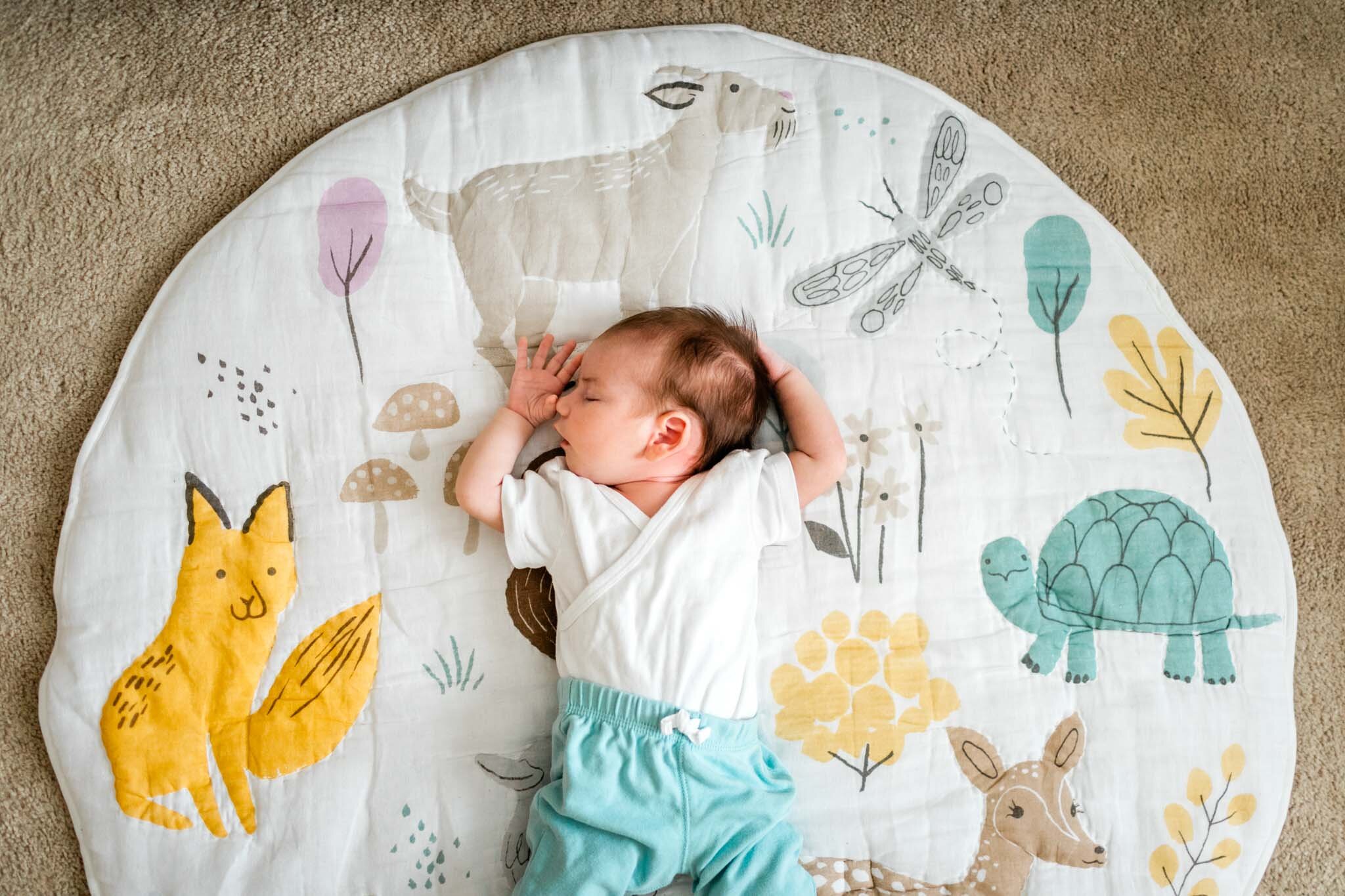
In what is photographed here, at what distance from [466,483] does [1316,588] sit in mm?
1187

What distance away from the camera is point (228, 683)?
111 centimetres

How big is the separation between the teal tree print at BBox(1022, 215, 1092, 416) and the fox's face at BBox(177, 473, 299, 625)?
1.05m

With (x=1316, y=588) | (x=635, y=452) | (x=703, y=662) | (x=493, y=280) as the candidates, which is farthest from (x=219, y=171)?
(x=1316, y=588)

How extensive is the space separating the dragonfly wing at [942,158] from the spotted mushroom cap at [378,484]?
0.80 m

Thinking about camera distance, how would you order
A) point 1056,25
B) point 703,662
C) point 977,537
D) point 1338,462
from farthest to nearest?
point 1056,25, point 1338,462, point 977,537, point 703,662

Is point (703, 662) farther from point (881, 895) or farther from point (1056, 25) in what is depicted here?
point (1056, 25)

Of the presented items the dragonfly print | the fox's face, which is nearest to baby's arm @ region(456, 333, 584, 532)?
the fox's face

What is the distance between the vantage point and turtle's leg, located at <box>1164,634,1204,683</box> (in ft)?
3.77

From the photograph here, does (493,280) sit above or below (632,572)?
above

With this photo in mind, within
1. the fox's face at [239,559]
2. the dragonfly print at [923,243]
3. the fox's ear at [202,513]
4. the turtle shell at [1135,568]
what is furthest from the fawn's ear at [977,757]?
the fox's ear at [202,513]

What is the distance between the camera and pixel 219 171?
1.28 m

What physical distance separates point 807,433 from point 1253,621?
64 centimetres

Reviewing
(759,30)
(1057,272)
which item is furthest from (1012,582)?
(759,30)

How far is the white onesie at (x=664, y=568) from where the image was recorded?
1045 mm
